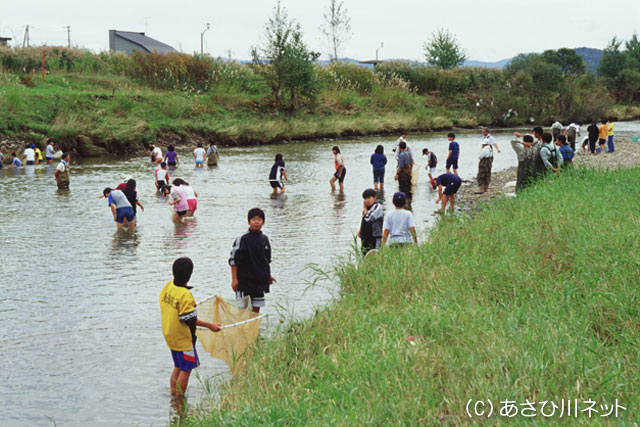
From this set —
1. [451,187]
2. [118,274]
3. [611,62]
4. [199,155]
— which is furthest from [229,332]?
[611,62]

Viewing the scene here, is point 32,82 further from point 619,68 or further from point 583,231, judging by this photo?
point 619,68

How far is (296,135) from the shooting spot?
49.4 metres

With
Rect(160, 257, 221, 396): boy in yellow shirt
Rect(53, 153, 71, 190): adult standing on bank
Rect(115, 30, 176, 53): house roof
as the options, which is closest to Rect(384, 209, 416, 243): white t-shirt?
Rect(160, 257, 221, 396): boy in yellow shirt

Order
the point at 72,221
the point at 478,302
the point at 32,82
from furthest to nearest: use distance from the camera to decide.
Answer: the point at 32,82 < the point at 72,221 < the point at 478,302

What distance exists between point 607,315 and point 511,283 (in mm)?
1413

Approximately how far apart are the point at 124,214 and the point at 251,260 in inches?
356

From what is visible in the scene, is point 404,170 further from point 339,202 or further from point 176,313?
point 176,313

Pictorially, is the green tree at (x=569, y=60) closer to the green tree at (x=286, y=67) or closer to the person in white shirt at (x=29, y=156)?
the green tree at (x=286, y=67)

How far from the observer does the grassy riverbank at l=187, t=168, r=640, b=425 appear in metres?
5.44

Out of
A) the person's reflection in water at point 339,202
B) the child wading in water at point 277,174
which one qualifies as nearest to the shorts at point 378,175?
the person's reflection in water at point 339,202

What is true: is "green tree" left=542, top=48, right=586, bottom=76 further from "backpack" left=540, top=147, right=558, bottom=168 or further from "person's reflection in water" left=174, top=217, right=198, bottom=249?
"person's reflection in water" left=174, top=217, right=198, bottom=249

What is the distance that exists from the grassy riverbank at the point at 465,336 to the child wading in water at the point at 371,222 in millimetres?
819

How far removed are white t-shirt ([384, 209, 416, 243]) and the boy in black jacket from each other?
288cm

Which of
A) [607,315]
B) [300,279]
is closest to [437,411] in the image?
[607,315]
